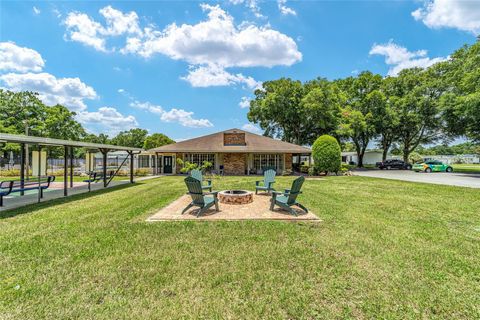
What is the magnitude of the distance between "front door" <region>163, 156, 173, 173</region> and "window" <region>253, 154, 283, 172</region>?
27.6ft

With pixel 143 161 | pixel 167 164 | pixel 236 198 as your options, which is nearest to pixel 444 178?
pixel 236 198

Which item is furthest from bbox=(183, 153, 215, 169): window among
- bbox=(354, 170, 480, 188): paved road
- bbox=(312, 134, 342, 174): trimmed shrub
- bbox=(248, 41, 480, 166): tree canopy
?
bbox=(354, 170, 480, 188): paved road

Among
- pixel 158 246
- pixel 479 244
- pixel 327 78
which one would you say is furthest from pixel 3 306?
pixel 327 78

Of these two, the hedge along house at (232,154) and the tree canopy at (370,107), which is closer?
the hedge along house at (232,154)

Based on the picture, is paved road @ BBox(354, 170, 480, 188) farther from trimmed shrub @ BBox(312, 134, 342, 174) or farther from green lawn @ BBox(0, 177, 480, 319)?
green lawn @ BBox(0, 177, 480, 319)

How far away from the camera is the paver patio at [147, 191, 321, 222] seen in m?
5.82

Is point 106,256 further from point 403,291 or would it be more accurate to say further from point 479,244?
point 479,244

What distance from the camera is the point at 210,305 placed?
247 centimetres

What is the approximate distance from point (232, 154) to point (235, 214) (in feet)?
49.2

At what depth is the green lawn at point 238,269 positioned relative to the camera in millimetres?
2424

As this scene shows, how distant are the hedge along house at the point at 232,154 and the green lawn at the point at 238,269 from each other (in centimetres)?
1508

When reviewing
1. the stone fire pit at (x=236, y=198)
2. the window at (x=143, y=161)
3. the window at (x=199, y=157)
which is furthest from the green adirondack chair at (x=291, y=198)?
the window at (x=143, y=161)

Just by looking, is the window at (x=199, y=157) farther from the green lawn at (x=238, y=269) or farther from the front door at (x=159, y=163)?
the green lawn at (x=238, y=269)

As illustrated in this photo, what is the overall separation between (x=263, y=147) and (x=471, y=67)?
20.7 meters
